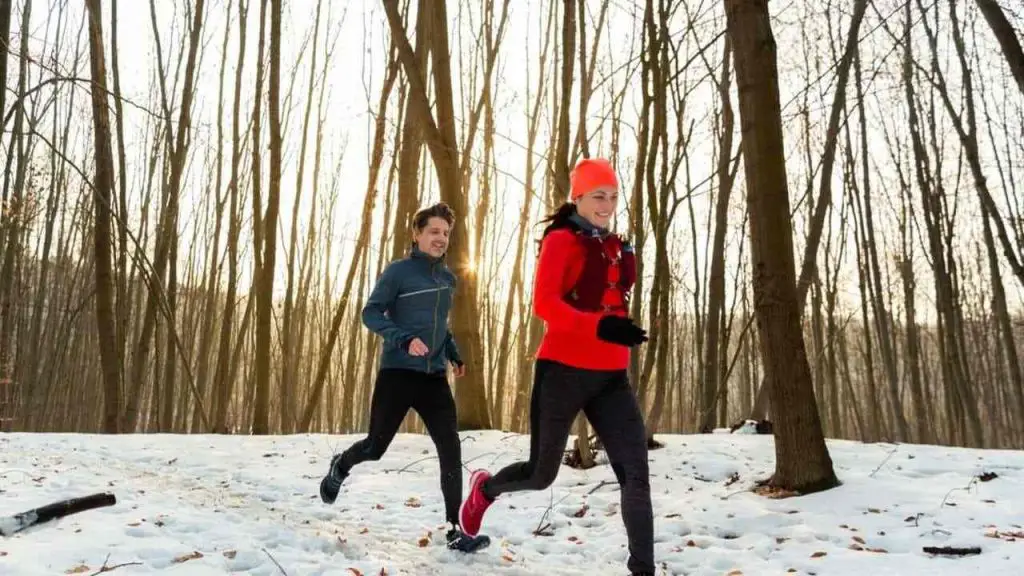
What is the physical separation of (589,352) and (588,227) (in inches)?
21.3

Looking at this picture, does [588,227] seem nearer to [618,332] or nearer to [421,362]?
[618,332]

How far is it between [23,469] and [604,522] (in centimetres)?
419

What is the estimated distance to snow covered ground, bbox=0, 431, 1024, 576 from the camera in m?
2.77

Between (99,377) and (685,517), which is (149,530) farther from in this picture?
(99,377)

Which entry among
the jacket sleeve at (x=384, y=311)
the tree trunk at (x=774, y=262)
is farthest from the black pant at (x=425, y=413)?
the tree trunk at (x=774, y=262)

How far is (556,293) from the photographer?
2646 mm

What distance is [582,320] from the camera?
8.45ft

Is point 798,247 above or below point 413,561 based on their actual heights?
above

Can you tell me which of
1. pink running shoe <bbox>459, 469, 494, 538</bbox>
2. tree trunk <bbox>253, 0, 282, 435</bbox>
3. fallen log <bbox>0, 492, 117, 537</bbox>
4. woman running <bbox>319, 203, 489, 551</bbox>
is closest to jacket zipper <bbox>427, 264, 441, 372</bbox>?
woman running <bbox>319, 203, 489, 551</bbox>

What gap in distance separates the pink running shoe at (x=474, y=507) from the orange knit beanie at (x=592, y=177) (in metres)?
1.47

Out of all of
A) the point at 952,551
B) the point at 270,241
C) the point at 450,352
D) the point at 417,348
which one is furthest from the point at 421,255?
the point at 270,241

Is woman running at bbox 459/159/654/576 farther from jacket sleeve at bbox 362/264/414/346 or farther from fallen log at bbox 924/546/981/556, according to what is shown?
fallen log at bbox 924/546/981/556

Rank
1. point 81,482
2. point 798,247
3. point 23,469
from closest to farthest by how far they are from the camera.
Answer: point 81,482
point 23,469
point 798,247

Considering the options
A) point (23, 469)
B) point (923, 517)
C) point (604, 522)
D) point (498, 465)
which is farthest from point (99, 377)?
point (923, 517)
